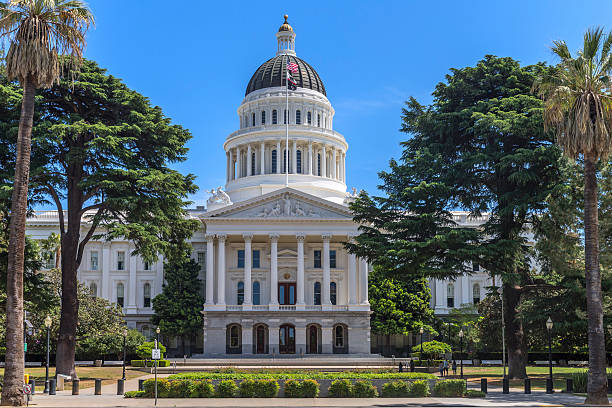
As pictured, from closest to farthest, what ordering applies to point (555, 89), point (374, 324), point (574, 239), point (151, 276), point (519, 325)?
point (555, 89) → point (574, 239) → point (519, 325) → point (374, 324) → point (151, 276)

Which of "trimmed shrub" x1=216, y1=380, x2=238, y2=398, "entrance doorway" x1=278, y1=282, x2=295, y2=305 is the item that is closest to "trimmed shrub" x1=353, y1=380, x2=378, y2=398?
"trimmed shrub" x1=216, y1=380, x2=238, y2=398

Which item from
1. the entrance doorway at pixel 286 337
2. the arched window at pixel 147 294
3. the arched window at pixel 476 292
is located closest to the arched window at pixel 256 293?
the entrance doorway at pixel 286 337

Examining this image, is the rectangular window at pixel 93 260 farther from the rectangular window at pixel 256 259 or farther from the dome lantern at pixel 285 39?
the dome lantern at pixel 285 39

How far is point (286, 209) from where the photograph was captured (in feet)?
244

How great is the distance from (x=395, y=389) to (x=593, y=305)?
968cm

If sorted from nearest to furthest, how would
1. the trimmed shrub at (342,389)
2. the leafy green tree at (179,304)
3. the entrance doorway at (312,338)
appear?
the trimmed shrub at (342,389)
the entrance doorway at (312,338)
the leafy green tree at (179,304)

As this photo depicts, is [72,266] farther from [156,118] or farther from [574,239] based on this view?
[574,239]

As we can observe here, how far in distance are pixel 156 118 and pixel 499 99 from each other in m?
20.9

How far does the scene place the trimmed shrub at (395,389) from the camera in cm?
3400

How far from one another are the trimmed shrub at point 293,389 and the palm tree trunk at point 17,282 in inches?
470

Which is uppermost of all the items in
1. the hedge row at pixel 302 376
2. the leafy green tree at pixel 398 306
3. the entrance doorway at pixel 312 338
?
the leafy green tree at pixel 398 306

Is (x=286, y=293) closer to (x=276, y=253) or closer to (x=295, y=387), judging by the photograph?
(x=276, y=253)

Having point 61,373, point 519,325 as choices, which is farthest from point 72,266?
point 519,325

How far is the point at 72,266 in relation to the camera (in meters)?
43.1
